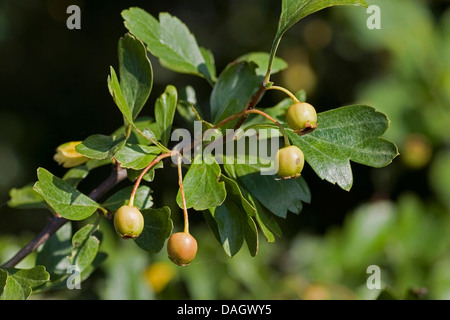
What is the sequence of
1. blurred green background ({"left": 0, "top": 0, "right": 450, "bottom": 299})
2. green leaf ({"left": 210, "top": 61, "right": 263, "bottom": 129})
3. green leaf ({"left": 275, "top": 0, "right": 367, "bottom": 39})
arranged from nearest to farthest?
green leaf ({"left": 275, "top": 0, "right": 367, "bottom": 39}), green leaf ({"left": 210, "top": 61, "right": 263, "bottom": 129}), blurred green background ({"left": 0, "top": 0, "right": 450, "bottom": 299})

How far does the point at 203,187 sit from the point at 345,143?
0.21 meters

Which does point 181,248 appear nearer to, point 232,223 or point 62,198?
point 232,223

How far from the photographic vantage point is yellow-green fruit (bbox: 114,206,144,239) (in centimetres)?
84

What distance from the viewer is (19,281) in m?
0.90

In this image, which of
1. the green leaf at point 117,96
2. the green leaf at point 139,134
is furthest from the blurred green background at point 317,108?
the green leaf at point 117,96

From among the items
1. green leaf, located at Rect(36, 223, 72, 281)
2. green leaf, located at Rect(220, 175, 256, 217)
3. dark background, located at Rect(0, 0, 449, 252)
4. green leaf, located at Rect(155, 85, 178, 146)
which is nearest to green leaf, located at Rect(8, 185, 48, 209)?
green leaf, located at Rect(36, 223, 72, 281)

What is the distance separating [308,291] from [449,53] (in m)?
1.07

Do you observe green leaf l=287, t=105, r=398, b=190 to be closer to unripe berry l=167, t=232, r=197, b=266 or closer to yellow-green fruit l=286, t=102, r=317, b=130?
yellow-green fruit l=286, t=102, r=317, b=130

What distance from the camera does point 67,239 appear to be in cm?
112

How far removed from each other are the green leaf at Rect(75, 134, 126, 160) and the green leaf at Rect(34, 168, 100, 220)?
0.06 meters

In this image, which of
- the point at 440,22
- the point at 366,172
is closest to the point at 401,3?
the point at 440,22

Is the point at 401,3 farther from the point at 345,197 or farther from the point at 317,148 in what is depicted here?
the point at 317,148

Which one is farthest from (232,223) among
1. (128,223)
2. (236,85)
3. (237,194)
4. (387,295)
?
(387,295)

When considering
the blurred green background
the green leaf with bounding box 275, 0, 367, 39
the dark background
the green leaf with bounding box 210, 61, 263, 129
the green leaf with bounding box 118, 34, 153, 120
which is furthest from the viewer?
the dark background
